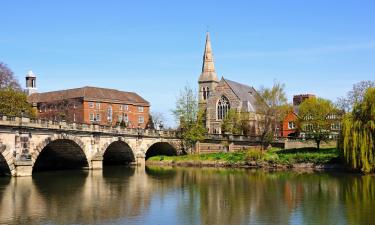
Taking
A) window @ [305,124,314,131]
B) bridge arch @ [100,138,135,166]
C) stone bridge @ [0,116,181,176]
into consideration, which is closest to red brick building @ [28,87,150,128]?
bridge arch @ [100,138,135,166]

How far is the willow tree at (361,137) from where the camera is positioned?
52469 millimetres

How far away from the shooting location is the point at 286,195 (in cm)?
3791

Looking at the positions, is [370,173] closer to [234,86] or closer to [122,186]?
[122,186]

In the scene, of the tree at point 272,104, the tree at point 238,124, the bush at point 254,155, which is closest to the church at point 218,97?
the tree at point 238,124

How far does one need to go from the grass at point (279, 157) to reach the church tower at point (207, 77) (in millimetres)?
39579

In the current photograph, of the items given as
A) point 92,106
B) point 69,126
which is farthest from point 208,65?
point 69,126

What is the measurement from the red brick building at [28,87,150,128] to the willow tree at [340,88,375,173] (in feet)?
192

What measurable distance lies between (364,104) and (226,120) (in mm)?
41339

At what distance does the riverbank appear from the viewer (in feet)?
205

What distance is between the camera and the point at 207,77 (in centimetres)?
11512

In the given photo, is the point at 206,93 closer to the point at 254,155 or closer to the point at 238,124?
the point at 238,124

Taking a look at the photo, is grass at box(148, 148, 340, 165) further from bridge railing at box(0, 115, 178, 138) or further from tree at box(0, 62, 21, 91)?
tree at box(0, 62, 21, 91)

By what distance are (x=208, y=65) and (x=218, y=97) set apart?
12441 millimetres

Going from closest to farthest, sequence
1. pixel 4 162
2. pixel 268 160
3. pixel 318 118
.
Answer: pixel 4 162 < pixel 268 160 < pixel 318 118
